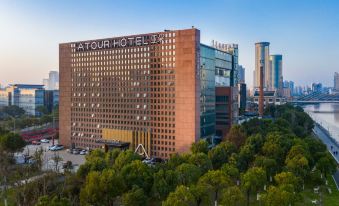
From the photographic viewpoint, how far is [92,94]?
247 feet

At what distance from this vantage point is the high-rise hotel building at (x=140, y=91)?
62.6m

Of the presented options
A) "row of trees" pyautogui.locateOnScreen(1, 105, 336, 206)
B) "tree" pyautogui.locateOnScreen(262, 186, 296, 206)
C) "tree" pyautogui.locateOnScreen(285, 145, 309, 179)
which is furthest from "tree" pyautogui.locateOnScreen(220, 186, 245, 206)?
"tree" pyautogui.locateOnScreen(285, 145, 309, 179)

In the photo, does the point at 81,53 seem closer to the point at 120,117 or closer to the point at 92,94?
the point at 92,94

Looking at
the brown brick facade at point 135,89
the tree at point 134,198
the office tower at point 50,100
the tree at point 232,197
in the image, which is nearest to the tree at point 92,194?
the tree at point 134,198

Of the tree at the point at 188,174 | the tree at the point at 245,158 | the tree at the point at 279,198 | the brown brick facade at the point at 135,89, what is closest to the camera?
the tree at the point at 279,198

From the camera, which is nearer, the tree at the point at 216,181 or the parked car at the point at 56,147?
the tree at the point at 216,181

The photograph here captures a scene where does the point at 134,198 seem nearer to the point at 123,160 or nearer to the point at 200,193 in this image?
the point at 200,193

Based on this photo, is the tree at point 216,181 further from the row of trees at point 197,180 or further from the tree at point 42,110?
the tree at point 42,110

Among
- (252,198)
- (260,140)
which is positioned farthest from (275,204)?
(260,140)

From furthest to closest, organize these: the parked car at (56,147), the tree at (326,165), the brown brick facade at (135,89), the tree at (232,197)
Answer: the parked car at (56,147) → the brown brick facade at (135,89) → the tree at (326,165) → the tree at (232,197)

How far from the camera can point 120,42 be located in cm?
6988

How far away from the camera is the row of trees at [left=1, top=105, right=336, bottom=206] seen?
1277 inches

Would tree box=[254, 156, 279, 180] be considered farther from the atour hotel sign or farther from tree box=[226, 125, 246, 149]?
the atour hotel sign

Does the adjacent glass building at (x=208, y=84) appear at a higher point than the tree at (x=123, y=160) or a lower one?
higher
